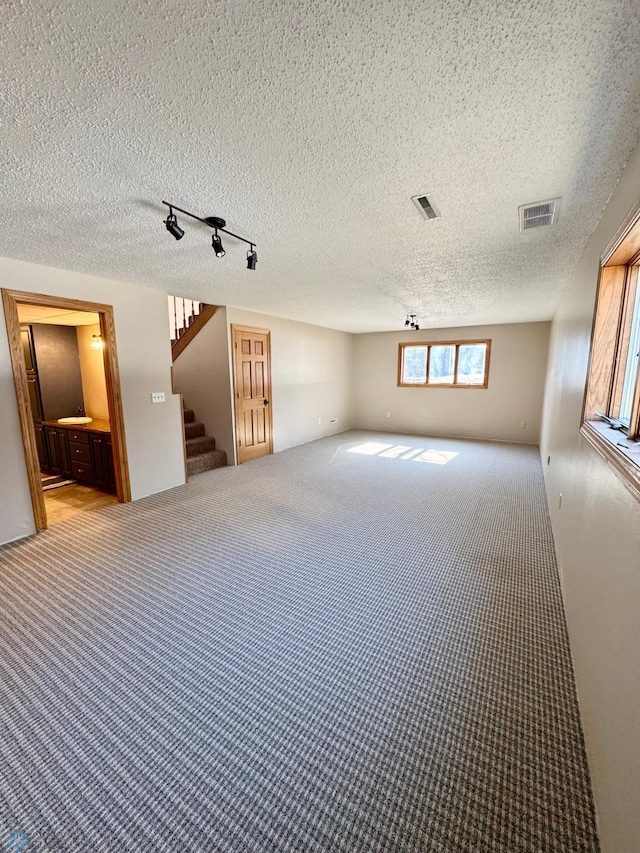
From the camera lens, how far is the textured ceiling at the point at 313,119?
3.16ft

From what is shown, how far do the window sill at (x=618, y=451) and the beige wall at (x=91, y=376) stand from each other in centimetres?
544

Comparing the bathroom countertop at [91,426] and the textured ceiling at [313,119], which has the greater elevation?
the textured ceiling at [313,119]

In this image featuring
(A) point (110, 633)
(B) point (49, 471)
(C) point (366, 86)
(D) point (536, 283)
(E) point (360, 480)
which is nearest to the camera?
(C) point (366, 86)

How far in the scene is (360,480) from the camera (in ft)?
14.8

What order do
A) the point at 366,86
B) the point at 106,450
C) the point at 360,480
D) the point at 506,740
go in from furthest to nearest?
1. the point at 360,480
2. the point at 106,450
3. the point at 506,740
4. the point at 366,86

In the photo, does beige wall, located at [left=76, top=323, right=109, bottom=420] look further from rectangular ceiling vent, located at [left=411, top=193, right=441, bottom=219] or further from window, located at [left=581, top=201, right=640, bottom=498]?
window, located at [left=581, top=201, right=640, bottom=498]

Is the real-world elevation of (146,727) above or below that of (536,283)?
below

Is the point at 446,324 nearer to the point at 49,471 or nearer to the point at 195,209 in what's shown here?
the point at 195,209

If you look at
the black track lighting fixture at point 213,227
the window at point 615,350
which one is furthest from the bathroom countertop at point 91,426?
the window at point 615,350

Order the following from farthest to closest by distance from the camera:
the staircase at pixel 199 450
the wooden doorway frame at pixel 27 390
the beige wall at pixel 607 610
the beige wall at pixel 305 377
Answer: the beige wall at pixel 305 377 → the staircase at pixel 199 450 → the wooden doorway frame at pixel 27 390 → the beige wall at pixel 607 610

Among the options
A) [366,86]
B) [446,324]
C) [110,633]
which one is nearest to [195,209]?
[366,86]

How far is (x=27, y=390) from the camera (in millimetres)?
2977

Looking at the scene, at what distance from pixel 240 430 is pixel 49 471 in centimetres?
276

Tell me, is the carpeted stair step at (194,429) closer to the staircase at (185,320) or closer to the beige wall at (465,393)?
the staircase at (185,320)
